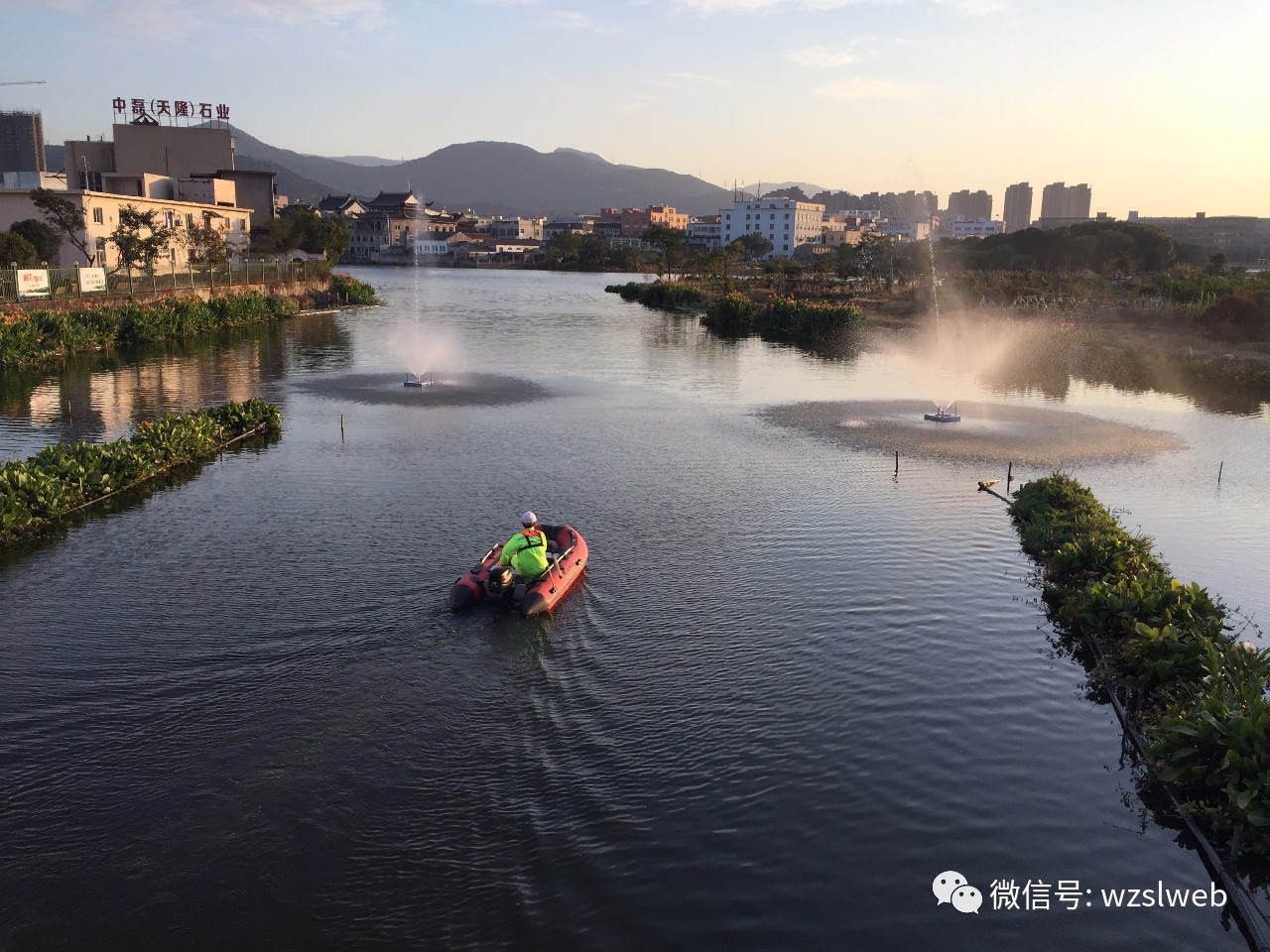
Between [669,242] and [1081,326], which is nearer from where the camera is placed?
[1081,326]

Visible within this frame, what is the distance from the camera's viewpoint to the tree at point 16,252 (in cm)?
6172

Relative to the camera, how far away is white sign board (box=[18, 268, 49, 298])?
5471cm

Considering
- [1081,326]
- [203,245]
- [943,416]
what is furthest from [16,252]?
[1081,326]

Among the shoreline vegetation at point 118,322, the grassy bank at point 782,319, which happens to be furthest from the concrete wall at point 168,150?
the grassy bank at point 782,319

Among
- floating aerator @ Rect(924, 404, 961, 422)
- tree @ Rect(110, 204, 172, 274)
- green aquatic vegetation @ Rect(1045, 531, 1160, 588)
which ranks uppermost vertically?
tree @ Rect(110, 204, 172, 274)

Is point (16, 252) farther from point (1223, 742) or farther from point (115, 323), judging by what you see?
point (1223, 742)

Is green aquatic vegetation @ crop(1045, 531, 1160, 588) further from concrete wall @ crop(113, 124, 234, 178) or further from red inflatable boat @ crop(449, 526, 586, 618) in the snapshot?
concrete wall @ crop(113, 124, 234, 178)

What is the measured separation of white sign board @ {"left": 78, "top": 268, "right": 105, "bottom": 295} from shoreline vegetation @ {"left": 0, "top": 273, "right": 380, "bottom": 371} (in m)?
1.41

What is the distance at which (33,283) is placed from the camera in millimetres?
55781

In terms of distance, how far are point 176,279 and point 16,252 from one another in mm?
12415

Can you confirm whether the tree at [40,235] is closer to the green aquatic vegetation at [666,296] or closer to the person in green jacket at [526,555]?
the green aquatic vegetation at [666,296]

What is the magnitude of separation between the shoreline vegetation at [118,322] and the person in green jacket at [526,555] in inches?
1697

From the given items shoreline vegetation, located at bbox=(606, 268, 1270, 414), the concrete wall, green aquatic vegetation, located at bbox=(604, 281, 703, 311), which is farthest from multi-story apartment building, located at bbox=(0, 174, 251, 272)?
shoreline vegetation, located at bbox=(606, 268, 1270, 414)

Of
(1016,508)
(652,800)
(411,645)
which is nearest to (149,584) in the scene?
(411,645)
